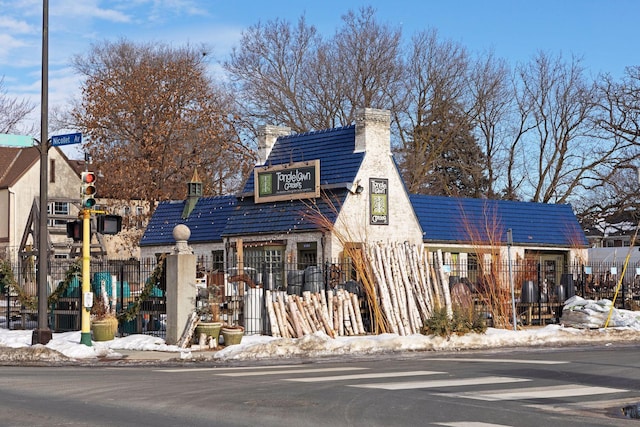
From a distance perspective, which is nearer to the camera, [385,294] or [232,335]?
[232,335]

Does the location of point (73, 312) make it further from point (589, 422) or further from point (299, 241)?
point (589, 422)

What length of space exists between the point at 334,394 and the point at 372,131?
868 inches

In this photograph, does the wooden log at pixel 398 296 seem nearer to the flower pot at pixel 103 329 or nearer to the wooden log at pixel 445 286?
the wooden log at pixel 445 286

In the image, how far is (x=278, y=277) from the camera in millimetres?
31719

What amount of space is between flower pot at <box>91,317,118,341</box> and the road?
13.6 ft

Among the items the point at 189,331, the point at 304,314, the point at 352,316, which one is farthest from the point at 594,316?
the point at 189,331

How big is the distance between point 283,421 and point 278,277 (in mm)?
21439

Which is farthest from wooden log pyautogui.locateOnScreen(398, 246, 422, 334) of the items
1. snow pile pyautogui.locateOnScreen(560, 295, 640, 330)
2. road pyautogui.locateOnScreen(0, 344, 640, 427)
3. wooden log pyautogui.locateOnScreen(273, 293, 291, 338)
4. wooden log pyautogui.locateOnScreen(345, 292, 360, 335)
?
snow pile pyautogui.locateOnScreen(560, 295, 640, 330)

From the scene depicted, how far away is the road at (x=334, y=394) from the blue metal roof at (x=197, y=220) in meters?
20.5

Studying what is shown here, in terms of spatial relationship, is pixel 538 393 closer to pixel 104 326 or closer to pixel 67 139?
pixel 67 139

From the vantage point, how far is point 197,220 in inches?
1602

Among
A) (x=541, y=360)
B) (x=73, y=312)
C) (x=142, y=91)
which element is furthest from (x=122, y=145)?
(x=541, y=360)


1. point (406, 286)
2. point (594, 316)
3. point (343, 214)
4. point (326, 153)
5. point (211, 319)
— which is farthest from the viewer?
point (326, 153)

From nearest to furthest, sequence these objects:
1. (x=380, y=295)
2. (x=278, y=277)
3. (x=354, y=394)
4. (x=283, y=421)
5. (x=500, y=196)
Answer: (x=283, y=421) → (x=354, y=394) → (x=380, y=295) → (x=278, y=277) → (x=500, y=196)
